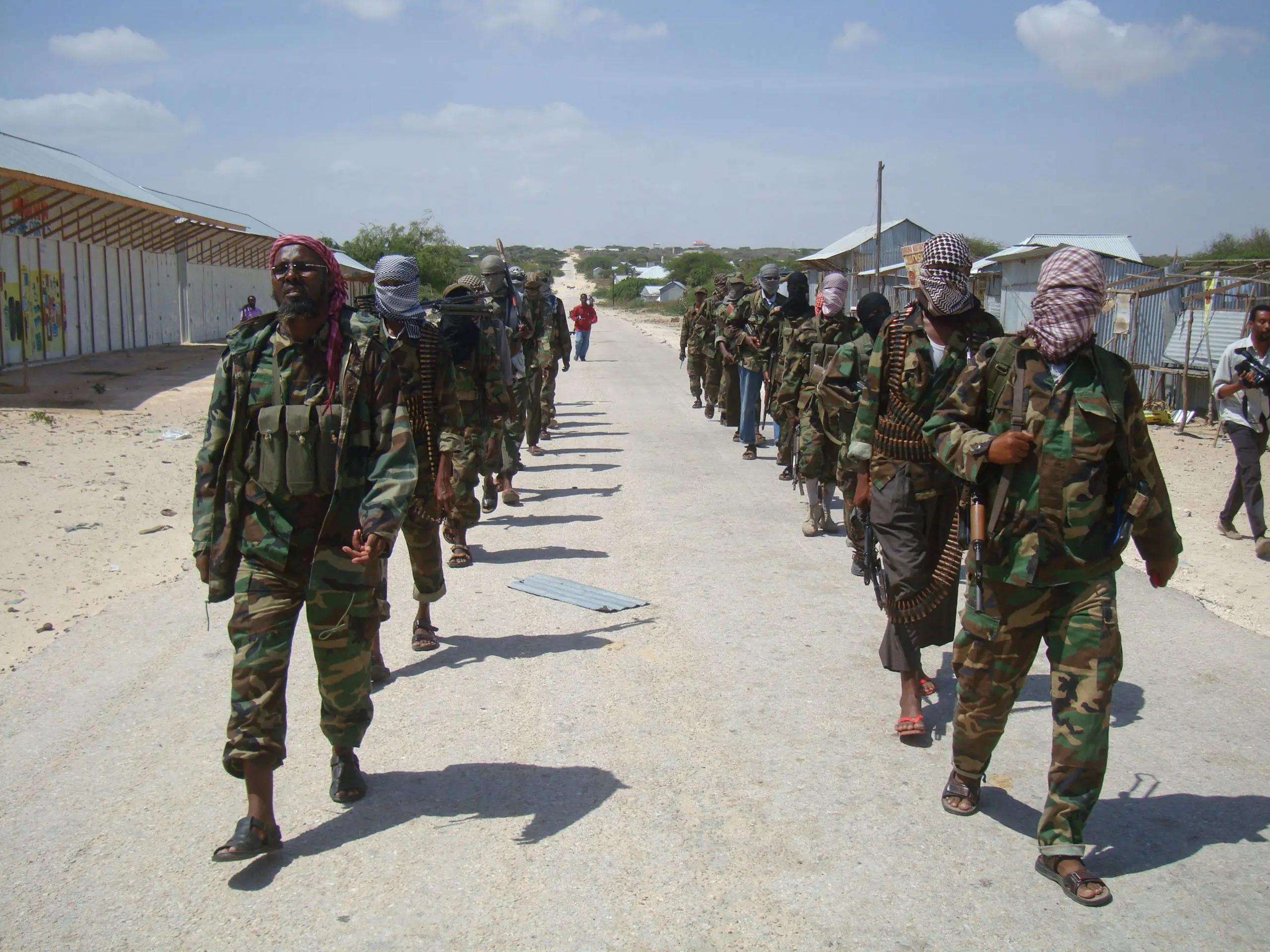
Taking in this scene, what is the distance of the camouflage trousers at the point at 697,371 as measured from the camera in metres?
17.9

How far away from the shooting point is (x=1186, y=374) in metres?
15.8

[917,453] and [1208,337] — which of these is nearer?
[917,453]

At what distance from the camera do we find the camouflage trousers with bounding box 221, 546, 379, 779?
373 centimetres

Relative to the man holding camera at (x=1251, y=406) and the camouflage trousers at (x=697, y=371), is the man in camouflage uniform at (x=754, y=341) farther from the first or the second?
the man holding camera at (x=1251, y=406)

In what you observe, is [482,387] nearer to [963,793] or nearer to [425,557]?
[425,557]

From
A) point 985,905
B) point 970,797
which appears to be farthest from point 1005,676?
point 985,905

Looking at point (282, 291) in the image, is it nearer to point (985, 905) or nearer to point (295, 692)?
point (295, 692)

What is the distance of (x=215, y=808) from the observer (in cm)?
414

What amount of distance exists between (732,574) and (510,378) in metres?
2.16

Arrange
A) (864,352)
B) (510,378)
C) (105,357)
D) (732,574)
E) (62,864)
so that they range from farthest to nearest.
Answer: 1. (105,357)
2. (510,378)
3. (732,574)
4. (864,352)
5. (62,864)

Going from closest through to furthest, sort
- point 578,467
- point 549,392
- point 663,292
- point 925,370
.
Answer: point 925,370 → point 578,467 → point 549,392 → point 663,292

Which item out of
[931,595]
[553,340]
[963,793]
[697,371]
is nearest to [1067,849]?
[963,793]

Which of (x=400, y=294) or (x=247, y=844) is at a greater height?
(x=400, y=294)

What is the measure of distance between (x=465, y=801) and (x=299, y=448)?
58.1 inches
